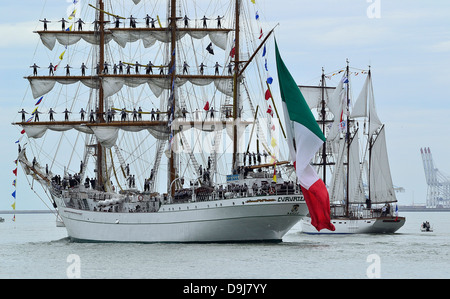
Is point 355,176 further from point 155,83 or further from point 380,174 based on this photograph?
point 155,83

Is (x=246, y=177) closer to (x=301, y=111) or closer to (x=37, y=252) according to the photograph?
(x=301, y=111)

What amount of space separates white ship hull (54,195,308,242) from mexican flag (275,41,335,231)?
3.47 metres

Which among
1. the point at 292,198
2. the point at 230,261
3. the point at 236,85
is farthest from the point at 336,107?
the point at 230,261

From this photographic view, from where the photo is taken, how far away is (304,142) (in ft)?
199

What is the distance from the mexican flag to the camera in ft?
198

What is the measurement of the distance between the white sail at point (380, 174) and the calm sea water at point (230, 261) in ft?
81.6

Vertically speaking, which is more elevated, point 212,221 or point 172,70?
point 172,70

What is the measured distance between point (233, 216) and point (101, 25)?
2680cm

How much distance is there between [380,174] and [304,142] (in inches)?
1470

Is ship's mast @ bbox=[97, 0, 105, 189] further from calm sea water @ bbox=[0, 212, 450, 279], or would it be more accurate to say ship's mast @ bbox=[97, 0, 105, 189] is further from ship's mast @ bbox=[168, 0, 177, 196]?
calm sea water @ bbox=[0, 212, 450, 279]

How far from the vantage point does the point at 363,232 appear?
9394 centimetres

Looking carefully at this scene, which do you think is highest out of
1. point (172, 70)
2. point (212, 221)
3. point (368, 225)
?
point (172, 70)

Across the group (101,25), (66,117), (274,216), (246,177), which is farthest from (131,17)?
(274,216)
